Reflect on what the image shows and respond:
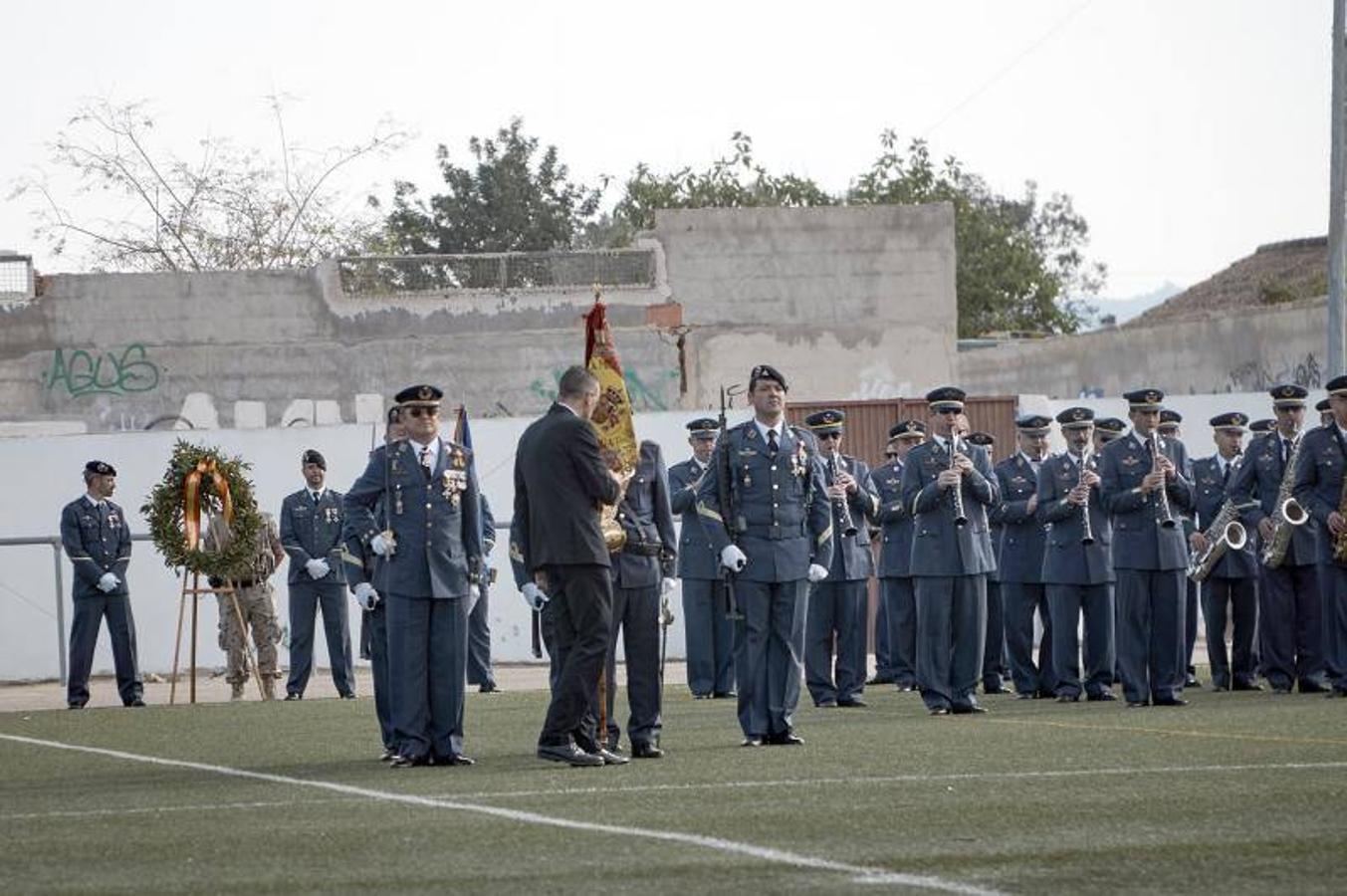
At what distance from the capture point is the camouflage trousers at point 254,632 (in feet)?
74.3

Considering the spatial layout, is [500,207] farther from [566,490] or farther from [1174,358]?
[566,490]

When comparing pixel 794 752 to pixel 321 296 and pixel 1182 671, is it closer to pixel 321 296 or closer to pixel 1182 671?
pixel 1182 671

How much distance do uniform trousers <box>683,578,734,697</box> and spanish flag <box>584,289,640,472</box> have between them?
657cm

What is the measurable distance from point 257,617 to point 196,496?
1620mm

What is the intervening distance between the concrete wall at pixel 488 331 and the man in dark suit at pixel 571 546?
22.5m

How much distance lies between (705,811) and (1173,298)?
54168 mm

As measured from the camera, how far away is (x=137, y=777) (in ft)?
42.5

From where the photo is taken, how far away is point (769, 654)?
46.5 ft

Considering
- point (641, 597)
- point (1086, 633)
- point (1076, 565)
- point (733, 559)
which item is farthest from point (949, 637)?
point (641, 597)

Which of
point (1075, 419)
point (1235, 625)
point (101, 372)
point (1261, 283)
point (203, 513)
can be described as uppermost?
point (1261, 283)

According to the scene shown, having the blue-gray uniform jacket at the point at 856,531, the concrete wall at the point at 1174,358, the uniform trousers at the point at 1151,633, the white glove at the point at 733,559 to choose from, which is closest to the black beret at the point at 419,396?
the white glove at the point at 733,559

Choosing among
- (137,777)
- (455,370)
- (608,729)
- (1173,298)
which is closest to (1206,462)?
(608,729)

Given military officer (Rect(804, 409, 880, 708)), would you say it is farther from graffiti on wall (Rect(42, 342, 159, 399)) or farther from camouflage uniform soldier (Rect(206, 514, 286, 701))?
graffiti on wall (Rect(42, 342, 159, 399))

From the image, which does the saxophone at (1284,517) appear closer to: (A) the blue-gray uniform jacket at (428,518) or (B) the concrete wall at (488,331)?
(A) the blue-gray uniform jacket at (428,518)
